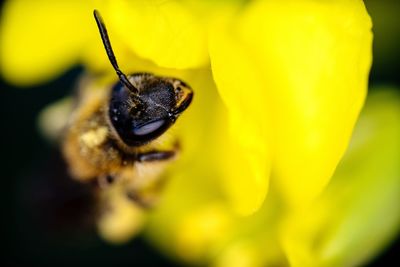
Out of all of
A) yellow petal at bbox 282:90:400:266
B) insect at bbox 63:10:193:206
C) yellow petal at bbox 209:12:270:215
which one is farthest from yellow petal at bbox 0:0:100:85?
yellow petal at bbox 282:90:400:266

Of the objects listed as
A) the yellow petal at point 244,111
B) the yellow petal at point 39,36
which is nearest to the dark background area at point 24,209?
the yellow petal at point 39,36

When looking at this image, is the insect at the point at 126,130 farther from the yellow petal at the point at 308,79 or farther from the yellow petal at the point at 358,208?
the yellow petal at the point at 358,208

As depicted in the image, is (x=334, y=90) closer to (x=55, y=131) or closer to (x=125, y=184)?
(x=125, y=184)

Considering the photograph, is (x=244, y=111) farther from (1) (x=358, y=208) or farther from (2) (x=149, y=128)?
(1) (x=358, y=208)

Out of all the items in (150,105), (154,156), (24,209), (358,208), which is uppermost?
(150,105)

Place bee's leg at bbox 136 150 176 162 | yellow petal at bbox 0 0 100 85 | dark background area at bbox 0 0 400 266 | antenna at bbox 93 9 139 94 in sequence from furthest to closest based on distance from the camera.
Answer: dark background area at bbox 0 0 400 266, yellow petal at bbox 0 0 100 85, bee's leg at bbox 136 150 176 162, antenna at bbox 93 9 139 94

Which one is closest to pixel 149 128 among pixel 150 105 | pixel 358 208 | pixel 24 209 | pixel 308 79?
pixel 150 105

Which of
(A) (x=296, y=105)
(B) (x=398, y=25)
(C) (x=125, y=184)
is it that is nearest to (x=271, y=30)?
(A) (x=296, y=105)

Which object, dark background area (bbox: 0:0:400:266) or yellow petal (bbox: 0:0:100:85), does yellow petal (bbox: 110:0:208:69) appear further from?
dark background area (bbox: 0:0:400:266)
